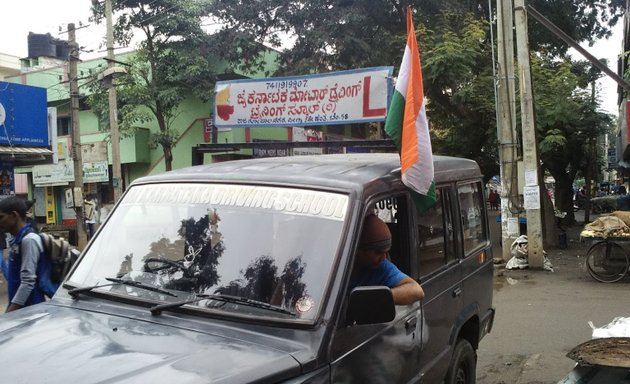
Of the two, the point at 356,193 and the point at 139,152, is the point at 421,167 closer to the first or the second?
the point at 356,193

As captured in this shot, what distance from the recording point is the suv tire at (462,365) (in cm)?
366

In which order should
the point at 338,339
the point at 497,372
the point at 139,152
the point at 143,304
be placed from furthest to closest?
the point at 139,152
the point at 497,372
the point at 143,304
the point at 338,339

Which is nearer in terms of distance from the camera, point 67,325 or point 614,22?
point 67,325

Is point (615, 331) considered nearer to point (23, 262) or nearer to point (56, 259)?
point (56, 259)

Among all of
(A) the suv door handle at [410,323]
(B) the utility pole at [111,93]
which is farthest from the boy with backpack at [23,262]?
(B) the utility pole at [111,93]

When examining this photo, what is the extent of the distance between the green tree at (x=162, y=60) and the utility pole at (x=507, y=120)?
38.8ft

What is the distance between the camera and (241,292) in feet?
7.65

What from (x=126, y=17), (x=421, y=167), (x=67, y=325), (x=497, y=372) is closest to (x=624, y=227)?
(x=497, y=372)

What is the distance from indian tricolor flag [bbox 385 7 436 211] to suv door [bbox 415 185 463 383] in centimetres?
37

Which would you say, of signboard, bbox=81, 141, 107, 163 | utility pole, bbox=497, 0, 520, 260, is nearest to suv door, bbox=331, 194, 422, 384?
utility pole, bbox=497, 0, 520, 260

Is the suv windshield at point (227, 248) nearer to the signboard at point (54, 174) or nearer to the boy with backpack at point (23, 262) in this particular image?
the boy with backpack at point (23, 262)

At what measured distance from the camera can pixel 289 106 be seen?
5750 millimetres

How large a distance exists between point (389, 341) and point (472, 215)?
1.87 metres

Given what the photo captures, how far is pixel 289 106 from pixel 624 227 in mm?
7072
